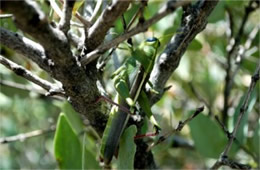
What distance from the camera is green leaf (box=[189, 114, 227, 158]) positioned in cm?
102

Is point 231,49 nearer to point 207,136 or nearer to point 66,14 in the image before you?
point 207,136

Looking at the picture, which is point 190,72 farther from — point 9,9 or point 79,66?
point 9,9

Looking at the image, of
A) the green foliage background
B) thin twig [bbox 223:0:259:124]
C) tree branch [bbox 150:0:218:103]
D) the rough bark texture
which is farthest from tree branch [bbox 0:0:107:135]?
thin twig [bbox 223:0:259:124]

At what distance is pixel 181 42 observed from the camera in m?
0.75

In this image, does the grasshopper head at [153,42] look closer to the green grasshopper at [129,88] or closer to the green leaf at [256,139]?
the green grasshopper at [129,88]

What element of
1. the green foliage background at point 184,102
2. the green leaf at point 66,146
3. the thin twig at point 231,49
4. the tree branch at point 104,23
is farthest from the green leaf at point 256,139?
the tree branch at point 104,23

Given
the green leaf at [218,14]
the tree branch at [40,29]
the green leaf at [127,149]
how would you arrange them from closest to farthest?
the tree branch at [40,29] < the green leaf at [127,149] < the green leaf at [218,14]

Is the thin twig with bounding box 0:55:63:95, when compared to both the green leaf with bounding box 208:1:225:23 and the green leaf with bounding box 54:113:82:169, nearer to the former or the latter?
the green leaf with bounding box 54:113:82:169

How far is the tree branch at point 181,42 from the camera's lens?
0.73 meters

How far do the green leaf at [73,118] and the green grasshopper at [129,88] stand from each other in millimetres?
354

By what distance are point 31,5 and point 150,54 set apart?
0.21 metres

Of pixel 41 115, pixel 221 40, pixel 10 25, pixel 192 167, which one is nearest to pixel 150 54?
pixel 10 25

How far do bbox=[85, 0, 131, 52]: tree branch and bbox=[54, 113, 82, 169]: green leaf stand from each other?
215 millimetres

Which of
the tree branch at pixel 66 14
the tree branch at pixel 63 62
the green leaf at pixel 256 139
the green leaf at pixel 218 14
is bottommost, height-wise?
the green leaf at pixel 256 139
